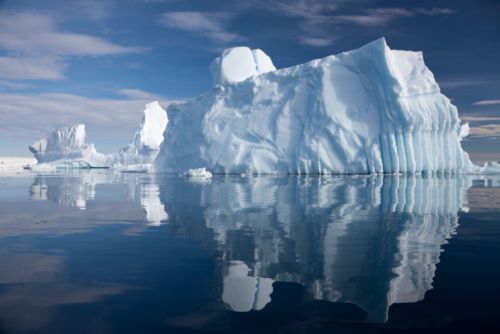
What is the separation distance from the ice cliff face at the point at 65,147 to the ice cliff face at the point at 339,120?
118ft

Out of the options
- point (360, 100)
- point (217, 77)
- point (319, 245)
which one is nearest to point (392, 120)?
point (360, 100)

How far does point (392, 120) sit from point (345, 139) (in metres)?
3.14

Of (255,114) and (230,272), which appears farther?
(255,114)

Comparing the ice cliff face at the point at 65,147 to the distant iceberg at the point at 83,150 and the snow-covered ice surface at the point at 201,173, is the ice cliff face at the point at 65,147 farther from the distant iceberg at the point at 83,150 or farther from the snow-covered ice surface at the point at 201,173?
the snow-covered ice surface at the point at 201,173

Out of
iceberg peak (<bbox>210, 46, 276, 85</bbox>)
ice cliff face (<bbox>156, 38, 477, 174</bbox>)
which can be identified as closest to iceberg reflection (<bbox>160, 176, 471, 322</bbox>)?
ice cliff face (<bbox>156, 38, 477, 174</bbox>)

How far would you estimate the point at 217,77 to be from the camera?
3425 cm

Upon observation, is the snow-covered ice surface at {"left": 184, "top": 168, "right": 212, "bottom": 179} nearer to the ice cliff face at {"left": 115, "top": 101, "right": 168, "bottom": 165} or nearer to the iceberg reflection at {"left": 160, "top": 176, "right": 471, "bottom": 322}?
the iceberg reflection at {"left": 160, "top": 176, "right": 471, "bottom": 322}

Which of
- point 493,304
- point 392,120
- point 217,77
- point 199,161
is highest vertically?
point 217,77

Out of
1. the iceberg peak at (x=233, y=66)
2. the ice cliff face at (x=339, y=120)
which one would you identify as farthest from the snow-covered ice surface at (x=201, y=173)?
the iceberg peak at (x=233, y=66)

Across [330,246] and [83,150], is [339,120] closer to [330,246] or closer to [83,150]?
[330,246]

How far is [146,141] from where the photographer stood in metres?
63.5

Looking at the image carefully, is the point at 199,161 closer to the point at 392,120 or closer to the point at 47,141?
the point at 392,120

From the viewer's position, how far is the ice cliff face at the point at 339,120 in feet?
89.8

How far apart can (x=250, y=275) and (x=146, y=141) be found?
61.4 meters
